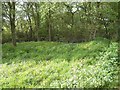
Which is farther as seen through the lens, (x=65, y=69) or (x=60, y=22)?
(x=60, y=22)

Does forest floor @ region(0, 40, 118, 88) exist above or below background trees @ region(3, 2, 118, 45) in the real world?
below

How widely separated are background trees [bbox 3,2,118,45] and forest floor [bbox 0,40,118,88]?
6.70 meters

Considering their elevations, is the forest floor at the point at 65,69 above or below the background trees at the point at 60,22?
below

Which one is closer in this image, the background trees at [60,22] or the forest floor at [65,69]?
the forest floor at [65,69]

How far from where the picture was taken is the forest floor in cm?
664

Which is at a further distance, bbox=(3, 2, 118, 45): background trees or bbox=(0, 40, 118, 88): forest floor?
bbox=(3, 2, 118, 45): background trees

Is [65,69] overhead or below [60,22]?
below

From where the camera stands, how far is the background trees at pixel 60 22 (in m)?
16.8

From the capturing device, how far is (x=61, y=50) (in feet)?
36.0

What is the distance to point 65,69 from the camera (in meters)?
7.95

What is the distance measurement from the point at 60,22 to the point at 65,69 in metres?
12.8

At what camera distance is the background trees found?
55.3ft

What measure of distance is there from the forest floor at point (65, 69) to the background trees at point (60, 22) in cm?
670

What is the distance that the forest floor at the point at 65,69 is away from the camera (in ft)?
21.8
